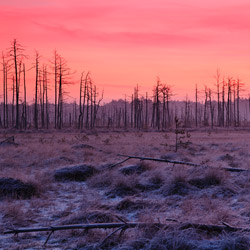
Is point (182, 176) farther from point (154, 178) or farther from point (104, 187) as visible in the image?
point (104, 187)

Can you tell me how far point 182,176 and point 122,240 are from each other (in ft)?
14.1

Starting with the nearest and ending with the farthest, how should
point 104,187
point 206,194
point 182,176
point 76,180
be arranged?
point 206,194 → point 182,176 → point 104,187 → point 76,180

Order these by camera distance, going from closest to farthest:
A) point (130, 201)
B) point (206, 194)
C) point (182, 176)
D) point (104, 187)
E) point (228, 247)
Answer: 1. point (228, 247)
2. point (130, 201)
3. point (206, 194)
4. point (182, 176)
5. point (104, 187)

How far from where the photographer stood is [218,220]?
5703 millimetres

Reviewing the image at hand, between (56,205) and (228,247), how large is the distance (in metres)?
4.35

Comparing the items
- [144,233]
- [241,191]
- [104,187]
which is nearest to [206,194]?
[241,191]

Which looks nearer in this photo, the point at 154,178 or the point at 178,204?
the point at 178,204

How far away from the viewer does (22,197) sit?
8570 mm

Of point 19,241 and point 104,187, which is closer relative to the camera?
point 19,241

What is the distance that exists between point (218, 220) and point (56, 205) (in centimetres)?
367

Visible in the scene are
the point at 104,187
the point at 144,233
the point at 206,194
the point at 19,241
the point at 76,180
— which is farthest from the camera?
the point at 76,180

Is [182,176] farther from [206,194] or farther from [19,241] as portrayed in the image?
[19,241]

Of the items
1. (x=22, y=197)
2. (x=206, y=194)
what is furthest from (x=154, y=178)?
(x=22, y=197)

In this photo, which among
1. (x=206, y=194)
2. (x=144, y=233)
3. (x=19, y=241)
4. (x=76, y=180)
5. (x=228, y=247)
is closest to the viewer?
(x=228, y=247)
